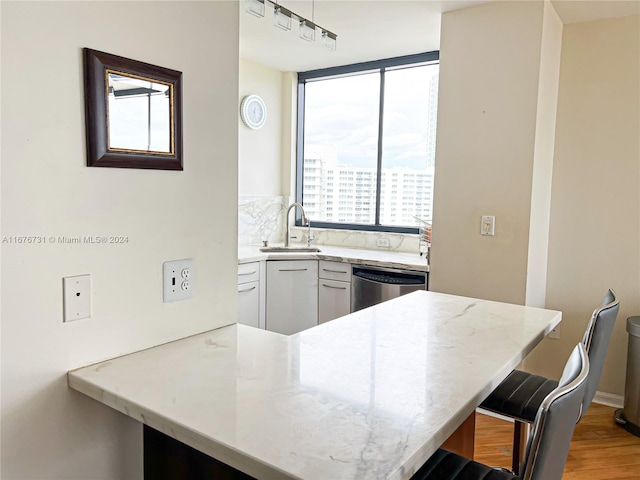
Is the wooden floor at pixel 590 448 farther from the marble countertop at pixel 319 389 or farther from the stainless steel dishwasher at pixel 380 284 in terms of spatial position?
the marble countertop at pixel 319 389

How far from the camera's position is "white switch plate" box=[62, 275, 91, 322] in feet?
3.84

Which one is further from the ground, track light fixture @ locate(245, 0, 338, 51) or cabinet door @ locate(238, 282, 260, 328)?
track light fixture @ locate(245, 0, 338, 51)

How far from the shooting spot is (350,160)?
14.9ft

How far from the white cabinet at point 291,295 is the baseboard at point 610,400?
2.06 meters

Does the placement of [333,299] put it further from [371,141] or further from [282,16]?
[282,16]

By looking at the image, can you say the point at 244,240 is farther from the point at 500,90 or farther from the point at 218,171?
the point at 218,171

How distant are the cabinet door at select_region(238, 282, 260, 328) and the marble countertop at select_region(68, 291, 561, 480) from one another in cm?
196

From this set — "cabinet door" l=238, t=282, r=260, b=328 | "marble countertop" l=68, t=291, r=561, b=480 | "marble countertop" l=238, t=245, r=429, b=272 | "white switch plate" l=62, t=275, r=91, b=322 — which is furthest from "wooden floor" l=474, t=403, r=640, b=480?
"white switch plate" l=62, t=275, r=91, b=322

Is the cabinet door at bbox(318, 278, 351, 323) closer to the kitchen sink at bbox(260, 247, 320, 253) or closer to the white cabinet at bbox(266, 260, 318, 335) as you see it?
the white cabinet at bbox(266, 260, 318, 335)

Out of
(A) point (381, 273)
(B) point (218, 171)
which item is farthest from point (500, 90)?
(B) point (218, 171)

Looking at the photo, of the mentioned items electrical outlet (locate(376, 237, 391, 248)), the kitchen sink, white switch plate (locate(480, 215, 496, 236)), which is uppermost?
white switch plate (locate(480, 215, 496, 236))

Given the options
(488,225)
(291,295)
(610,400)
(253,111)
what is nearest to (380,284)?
(291,295)

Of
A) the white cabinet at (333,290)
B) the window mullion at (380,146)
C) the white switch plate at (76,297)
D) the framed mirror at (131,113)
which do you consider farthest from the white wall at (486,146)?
the white switch plate at (76,297)

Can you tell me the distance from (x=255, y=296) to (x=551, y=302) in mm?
2147
